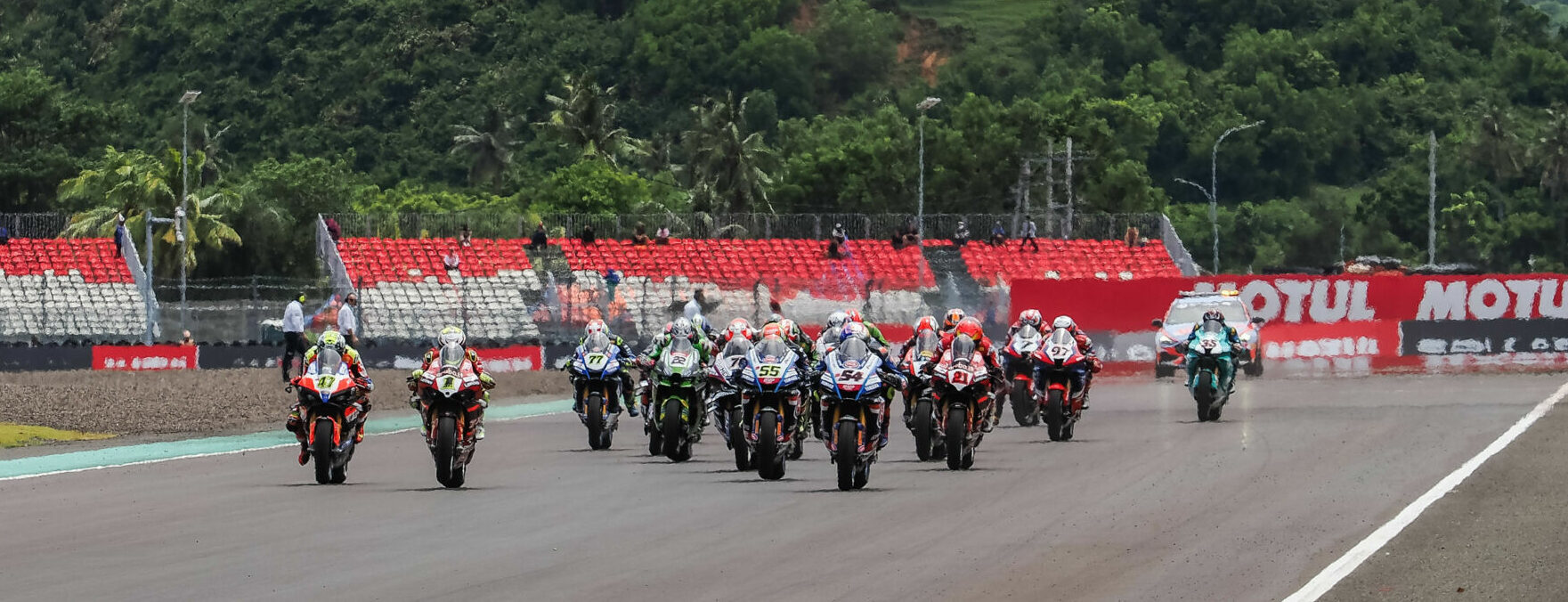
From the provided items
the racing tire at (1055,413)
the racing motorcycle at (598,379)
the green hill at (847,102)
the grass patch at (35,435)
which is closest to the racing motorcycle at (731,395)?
the racing motorcycle at (598,379)

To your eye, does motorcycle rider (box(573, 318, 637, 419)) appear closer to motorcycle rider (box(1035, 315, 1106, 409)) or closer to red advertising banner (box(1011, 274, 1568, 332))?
motorcycle rider (box(1035, 315, 1106, 409))

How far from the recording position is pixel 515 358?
49844 millimetres

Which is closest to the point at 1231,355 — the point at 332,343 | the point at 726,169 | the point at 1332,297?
the point at 332,343

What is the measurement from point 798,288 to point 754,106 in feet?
308

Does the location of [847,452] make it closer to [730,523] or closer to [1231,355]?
[730,523]

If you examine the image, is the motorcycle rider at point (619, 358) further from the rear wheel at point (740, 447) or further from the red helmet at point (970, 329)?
the red helmet at point (970, 329)

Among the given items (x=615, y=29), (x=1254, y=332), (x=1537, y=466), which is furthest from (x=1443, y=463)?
(x=615, y=29)

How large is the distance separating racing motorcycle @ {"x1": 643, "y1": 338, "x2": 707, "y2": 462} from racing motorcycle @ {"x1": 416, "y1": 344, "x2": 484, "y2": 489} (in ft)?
9.76

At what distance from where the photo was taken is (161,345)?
4981 cm

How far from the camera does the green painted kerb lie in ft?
76.2

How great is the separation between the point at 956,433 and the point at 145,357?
1239 inches

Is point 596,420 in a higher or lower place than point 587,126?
lower

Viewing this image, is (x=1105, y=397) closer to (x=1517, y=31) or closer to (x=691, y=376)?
(x=691, y=376)

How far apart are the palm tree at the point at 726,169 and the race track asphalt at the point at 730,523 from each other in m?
82.1
